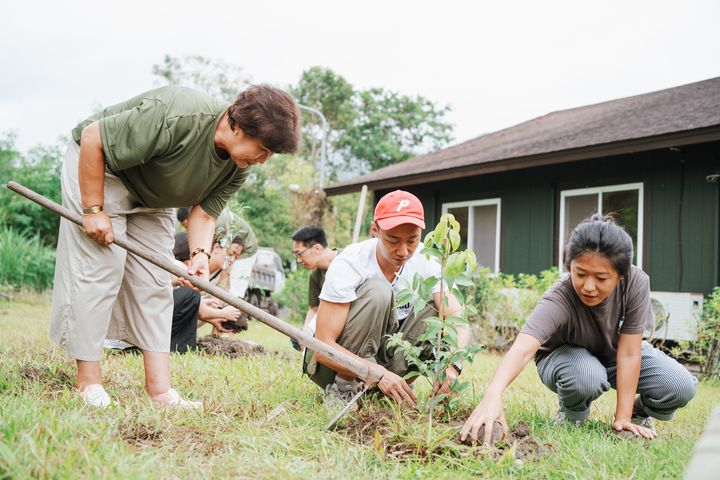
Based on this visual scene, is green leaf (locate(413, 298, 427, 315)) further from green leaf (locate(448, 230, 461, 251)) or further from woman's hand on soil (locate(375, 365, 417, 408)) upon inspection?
woman's hand on soil (locate(375, 365, 417, 408))

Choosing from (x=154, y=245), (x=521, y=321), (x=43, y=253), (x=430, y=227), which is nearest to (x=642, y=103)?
(x=430, y=227)

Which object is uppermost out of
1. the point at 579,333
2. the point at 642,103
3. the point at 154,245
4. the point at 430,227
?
the point at 642,103

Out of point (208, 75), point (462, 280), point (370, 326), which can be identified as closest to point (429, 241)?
point (462, 280)

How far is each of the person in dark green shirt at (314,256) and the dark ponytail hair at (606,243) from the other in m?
2.76

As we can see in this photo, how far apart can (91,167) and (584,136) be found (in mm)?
7090

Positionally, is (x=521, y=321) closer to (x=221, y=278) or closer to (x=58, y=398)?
(x=221, y=278)

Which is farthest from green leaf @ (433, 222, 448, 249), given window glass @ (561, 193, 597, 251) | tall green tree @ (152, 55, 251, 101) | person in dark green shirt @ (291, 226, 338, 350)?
tall green tree @ (152, 55, 251, 101)

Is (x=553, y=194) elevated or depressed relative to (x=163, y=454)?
elevated

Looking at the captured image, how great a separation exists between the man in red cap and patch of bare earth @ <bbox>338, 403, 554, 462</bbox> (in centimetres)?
16

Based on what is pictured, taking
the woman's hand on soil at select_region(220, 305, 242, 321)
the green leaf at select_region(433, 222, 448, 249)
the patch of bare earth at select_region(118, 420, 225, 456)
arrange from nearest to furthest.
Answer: the patch of bare earth at select_region(118, 420, 225, 456), the green leaf at select_region(433, 222, 448, 249), the woman's hand on soil at select_region(220, 305, 242, 321)

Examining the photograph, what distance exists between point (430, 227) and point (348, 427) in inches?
338

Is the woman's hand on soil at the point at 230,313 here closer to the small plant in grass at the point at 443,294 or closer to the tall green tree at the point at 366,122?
the small plant in grass at the point at 443,294

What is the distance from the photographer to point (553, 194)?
29.0ft

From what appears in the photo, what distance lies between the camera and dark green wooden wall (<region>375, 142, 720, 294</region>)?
7074 mm
